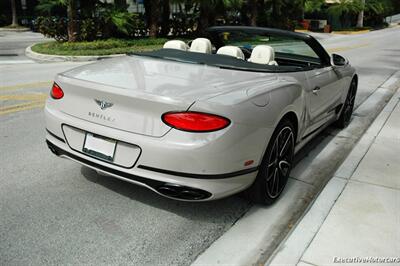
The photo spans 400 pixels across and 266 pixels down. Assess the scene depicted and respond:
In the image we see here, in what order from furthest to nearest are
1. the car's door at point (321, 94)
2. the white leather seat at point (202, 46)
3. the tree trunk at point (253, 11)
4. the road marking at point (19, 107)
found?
the tree trunk at point (253, 11) → the road marking at point (19, 107) → the white leather seat at point (202, 46) → the car's door at point (321, 94)

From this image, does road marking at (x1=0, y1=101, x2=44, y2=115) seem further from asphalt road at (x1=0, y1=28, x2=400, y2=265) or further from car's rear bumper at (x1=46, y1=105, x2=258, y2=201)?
car's rear bumper at (x1=46, y1=105, x2=258, y2=201)

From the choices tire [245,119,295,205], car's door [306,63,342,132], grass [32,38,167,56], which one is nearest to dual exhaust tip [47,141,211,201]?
tire [245,119,295,205]

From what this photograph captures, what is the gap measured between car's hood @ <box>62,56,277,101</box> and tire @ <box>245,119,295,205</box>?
1.53ft

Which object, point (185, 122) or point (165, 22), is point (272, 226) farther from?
point (165, 22)

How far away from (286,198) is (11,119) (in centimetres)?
408

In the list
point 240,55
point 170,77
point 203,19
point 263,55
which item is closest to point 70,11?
point 203,19

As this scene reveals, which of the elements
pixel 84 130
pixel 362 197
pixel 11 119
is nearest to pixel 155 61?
pixel 84 130

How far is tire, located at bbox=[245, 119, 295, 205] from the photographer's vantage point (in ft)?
11.1

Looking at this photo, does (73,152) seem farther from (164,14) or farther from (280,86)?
(164,14)

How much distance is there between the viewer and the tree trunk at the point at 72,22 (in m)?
15.3

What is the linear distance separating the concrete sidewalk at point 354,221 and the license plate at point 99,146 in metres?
1.37

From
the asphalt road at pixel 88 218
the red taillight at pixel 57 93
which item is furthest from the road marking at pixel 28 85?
the red taillight at pixel 57 93

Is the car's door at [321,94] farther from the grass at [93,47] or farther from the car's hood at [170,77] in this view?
the grass at [93,47]

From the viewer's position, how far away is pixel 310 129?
14.4 ft
